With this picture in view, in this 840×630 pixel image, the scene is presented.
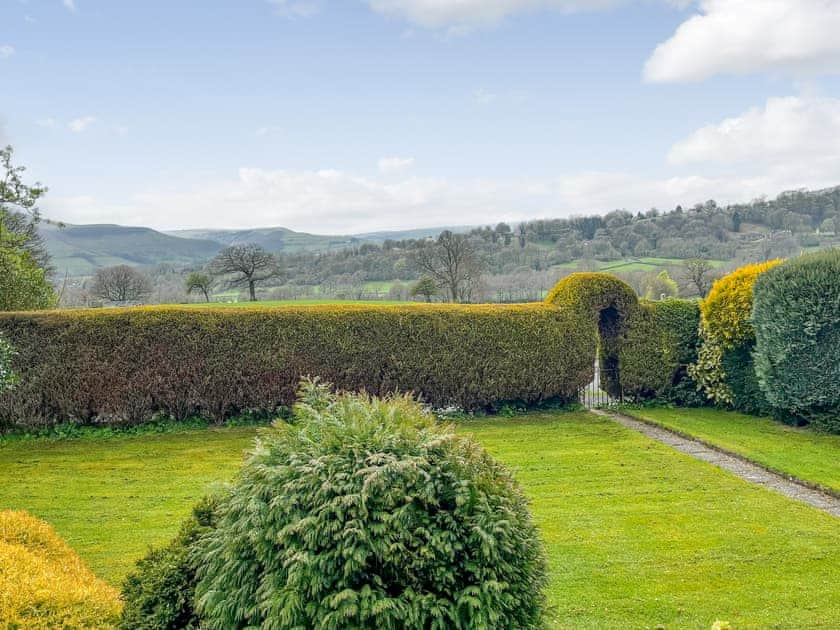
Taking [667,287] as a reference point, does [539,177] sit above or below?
above

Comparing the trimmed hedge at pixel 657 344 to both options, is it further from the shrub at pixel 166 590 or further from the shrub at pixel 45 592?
the shrub at pixel 45 592

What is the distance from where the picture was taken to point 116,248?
47219 mm

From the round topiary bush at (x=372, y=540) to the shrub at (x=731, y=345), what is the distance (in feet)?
35.0

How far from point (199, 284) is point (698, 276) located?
1854cm

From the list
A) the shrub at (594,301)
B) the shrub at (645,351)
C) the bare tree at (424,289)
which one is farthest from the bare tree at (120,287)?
the shrub at (645,351)

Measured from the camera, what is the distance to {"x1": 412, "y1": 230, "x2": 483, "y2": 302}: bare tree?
22.6 metres

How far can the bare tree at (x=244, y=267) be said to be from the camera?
19516 mm

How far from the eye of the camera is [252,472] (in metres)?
2.85

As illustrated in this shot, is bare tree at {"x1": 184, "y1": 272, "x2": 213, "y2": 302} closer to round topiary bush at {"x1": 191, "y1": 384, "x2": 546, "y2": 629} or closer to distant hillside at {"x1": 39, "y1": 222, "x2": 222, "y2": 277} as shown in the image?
round topiary bush at {"x1": 191, "y1": 384, "x2": 546, "y2": 629}

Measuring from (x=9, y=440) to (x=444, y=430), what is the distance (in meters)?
11.0

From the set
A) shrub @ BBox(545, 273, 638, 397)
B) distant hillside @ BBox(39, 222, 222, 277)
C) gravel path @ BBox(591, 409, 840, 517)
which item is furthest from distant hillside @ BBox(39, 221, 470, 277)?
gravel path @ BBox(591, 409, 840, 517)

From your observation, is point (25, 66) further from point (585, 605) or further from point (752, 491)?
point (752, 491)

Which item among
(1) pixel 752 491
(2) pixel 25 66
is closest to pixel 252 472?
(1) pixel 752 491

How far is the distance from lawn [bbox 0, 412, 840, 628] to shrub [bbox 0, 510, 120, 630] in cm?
150
